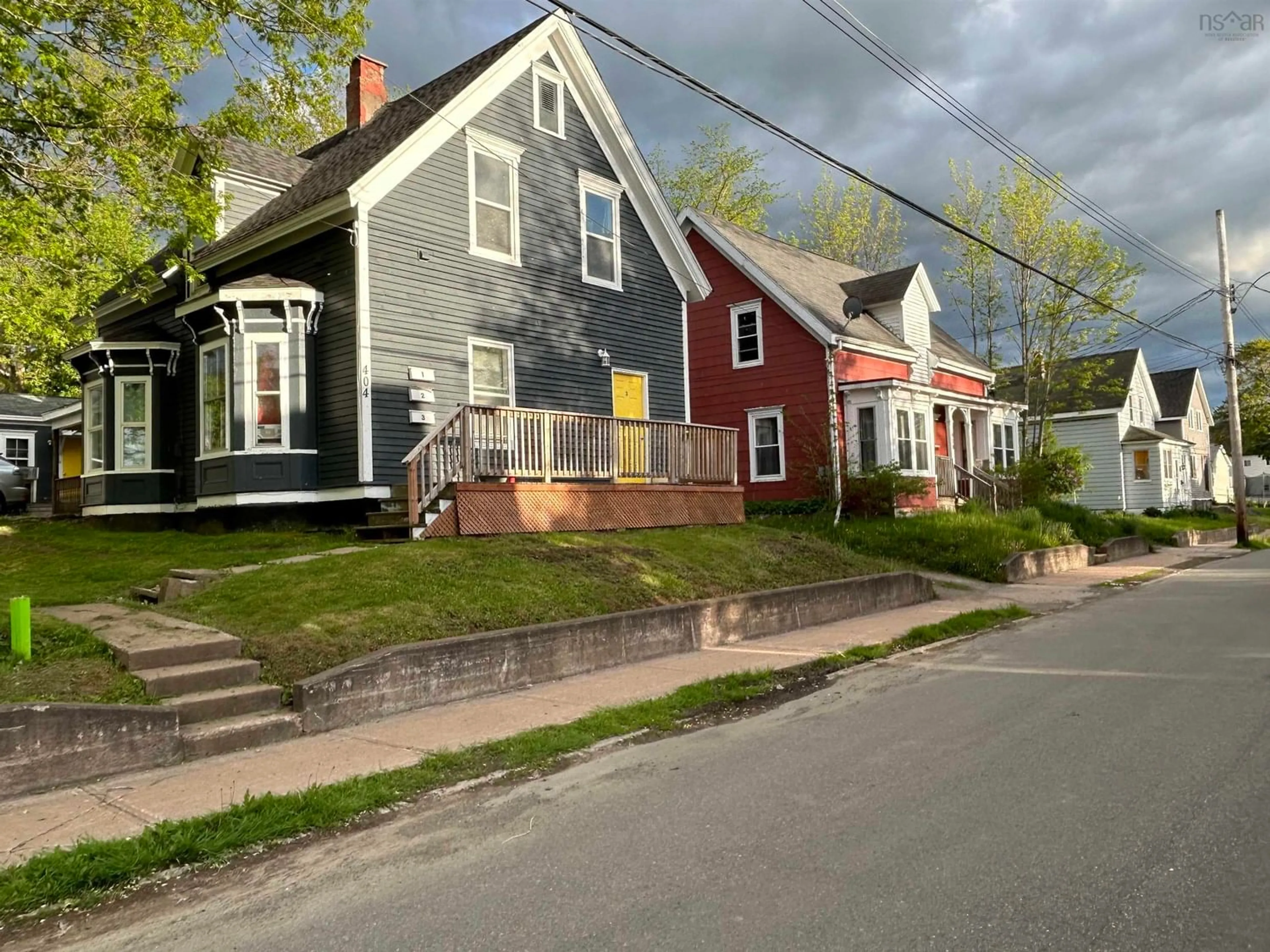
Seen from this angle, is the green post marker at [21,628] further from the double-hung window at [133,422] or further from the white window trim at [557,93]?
the white window trim at [557,93]

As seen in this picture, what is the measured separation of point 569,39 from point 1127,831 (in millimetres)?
17013

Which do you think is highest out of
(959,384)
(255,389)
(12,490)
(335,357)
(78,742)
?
(959,384)

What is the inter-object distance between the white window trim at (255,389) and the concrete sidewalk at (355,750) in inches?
324

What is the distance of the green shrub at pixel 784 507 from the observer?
2239 cm

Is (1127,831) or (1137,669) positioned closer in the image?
(1127,831)

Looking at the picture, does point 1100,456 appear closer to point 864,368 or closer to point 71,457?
point 864,368

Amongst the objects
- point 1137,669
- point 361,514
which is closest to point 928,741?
point 1137,669

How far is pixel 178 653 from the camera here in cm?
693

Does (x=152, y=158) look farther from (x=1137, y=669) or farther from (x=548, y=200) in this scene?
(x=1137, y=669)

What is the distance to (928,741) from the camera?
607 cm

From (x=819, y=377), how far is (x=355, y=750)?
18.9 m

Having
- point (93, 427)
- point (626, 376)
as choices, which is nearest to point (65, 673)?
point (626, 376)

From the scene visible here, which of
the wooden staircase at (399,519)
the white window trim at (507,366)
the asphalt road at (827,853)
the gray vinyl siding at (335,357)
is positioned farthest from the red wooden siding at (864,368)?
the asphalt road at (827,853)

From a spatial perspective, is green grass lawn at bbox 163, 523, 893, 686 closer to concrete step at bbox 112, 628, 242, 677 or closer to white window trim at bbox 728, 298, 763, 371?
concrete step at bbox 112, 628, 242, 677
